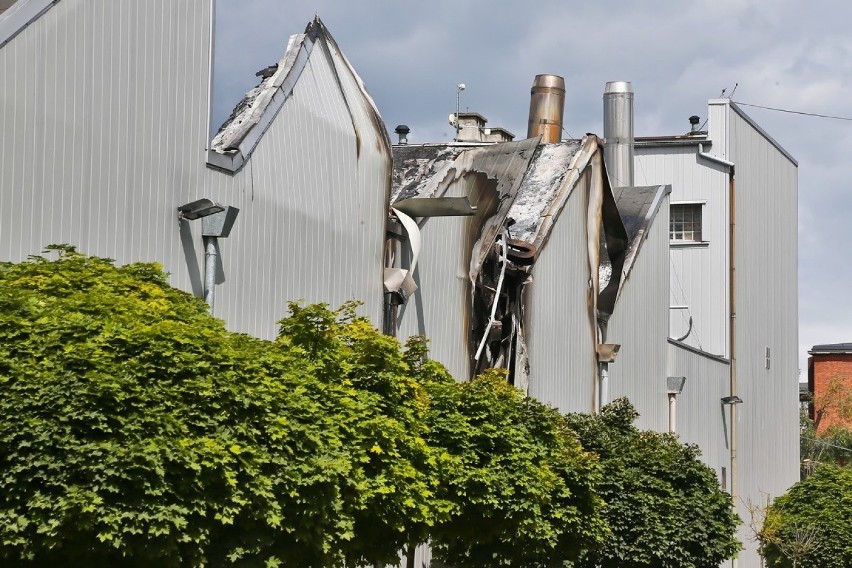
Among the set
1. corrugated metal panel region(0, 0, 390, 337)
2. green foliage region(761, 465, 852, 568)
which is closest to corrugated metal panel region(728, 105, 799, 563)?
green foliage region(761, 465, 852, 568)

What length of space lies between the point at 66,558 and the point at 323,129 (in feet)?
31.4

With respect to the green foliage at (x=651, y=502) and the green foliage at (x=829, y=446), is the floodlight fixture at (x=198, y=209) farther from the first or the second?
the green foliage at (x=829, y=446)

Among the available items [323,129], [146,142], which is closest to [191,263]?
[146,142]

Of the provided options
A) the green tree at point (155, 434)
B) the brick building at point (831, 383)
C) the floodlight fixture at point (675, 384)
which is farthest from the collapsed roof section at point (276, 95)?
the brick building at point (831, 383)

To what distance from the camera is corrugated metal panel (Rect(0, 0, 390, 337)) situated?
1229cm

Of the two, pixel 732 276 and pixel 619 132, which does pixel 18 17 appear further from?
pixel 732 276

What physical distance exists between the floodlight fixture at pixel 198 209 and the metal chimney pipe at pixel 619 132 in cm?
2297

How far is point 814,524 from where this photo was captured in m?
31.8

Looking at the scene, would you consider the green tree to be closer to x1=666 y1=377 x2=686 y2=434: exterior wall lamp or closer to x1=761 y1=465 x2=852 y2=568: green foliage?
x1=761 y1=465 x2=852 y2=568: green foliage

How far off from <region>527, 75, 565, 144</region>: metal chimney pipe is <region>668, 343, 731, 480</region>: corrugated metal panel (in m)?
6.45

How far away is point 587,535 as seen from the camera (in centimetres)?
1702

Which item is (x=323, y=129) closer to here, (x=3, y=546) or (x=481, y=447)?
(x=481, y=447)

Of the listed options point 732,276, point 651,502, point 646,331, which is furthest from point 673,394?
point 651,502

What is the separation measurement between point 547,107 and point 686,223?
34.2 feet
